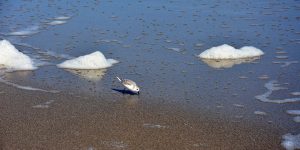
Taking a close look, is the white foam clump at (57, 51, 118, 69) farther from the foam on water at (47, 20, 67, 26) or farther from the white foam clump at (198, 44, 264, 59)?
the foam on water at (47, 20, 67, 26)

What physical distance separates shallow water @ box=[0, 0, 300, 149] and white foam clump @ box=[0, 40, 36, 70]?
303 mm

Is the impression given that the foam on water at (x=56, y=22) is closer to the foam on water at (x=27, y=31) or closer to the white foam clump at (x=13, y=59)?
the foam on water at (x=27, y=31)

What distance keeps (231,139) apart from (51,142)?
255cm

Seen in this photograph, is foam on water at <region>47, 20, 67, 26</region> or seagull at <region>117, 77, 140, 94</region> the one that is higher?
seagull at <region>117, 77, 140, 94</region>

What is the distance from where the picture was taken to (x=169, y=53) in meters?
11.6

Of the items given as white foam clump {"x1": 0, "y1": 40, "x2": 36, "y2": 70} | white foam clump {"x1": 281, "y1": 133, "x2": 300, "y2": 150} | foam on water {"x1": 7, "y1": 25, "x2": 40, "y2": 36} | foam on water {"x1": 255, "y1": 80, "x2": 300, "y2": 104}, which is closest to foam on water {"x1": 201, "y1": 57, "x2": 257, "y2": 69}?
foam on water {"x1": 255, "y1": 80, "x2": 300, "y2": 104}

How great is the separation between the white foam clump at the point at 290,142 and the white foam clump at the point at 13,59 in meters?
5.48

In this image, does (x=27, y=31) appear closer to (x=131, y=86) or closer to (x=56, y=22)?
(x=56, y=22)

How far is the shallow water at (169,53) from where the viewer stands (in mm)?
8586

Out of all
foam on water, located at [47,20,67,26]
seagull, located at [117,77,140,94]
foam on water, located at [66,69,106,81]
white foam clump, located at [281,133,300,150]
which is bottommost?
foam on water, located at [66,69,106,81]

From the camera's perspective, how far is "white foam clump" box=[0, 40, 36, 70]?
10797mm

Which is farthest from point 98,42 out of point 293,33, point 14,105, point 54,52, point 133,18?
point 293,33

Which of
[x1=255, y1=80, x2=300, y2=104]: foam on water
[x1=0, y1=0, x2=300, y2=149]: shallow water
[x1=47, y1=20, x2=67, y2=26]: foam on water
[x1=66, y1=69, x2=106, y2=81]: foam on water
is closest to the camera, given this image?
[x1=0, y1=0, x2=300, y2=149]: shallow water

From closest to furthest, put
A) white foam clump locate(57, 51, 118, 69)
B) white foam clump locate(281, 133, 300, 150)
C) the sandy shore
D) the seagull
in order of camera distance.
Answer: white foam clump locate(281, 133, 300, 150), the sandy shore, the seagull, white foam clump locate(57, 51, 118, 69)
